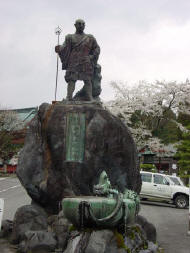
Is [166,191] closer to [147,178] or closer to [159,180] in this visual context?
[159,180]

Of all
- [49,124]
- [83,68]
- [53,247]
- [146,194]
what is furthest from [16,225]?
[146,194]

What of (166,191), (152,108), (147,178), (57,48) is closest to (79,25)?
(57,48)

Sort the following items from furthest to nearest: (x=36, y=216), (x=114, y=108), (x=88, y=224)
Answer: (x=114, y=108), (x=36, y=216), (x=88, y=224)

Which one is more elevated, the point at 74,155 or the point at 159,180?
the point at 74,155

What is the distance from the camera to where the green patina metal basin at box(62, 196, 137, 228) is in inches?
218

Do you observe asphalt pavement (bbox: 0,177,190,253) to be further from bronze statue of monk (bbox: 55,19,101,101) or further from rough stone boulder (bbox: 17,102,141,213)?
bronze statue of monk (bbox: 55,19,101,101)

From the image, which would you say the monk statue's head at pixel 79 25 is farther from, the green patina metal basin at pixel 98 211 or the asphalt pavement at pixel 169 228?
the asphalt pavement at pixel 169 228

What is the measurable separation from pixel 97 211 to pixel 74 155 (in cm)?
291

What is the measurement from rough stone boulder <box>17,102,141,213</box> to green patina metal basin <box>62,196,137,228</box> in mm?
2506

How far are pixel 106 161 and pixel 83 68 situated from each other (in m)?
2.91

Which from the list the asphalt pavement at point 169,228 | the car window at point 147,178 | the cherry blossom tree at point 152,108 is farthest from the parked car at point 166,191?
the cherry blossom tree at point 152,108

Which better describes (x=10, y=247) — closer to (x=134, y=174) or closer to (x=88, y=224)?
(x=88, y=224)

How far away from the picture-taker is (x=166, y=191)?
17766 millimetres

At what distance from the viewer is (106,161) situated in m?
8.45
